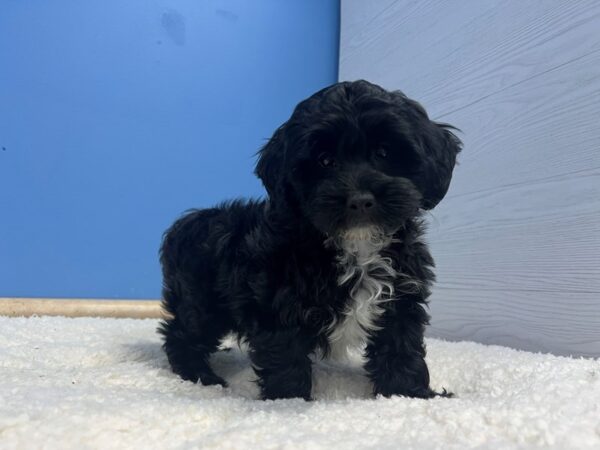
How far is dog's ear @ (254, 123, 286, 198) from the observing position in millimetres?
1362

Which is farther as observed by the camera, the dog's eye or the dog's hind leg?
the dog's hind leg

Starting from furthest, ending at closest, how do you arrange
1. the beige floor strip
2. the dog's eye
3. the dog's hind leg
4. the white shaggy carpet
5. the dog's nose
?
the beige floor strip < the dog's hind leg < the dog's eye < the dog's nose < the white shaggy carpet

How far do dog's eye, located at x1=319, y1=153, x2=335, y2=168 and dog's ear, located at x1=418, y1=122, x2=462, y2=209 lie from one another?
219 mm

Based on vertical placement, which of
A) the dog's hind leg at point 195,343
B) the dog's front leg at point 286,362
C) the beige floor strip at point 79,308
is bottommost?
the beige floor strip at point 79,308

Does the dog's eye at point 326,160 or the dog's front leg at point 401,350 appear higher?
the dog's eye at point 326,160

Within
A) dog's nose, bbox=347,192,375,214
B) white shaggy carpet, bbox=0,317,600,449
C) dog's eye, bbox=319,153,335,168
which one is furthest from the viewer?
dog's eye, bbox=319,153,335,168

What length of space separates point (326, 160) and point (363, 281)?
31 cm

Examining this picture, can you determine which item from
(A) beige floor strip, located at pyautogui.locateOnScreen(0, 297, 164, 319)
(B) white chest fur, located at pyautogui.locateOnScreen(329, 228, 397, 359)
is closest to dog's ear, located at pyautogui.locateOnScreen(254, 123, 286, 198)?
(B) white chest fur, located at pyautogui.locateOnScreen(329, 228, 397, 359)

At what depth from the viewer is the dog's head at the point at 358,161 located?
121 centimetres

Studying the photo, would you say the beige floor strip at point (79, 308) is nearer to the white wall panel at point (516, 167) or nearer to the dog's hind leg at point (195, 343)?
the dog's hind leg at point (195, 343)

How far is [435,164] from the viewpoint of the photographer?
1343mm

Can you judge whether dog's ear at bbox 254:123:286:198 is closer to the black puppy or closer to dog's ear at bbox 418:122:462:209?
the black puppy

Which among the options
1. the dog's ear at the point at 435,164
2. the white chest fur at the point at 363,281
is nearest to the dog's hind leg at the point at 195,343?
the white chest fur at the point at 363,281

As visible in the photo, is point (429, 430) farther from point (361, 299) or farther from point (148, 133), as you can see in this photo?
point (148, 133)
